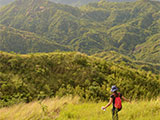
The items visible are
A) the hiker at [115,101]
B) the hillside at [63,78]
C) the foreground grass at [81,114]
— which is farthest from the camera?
the hillside at [63,78]

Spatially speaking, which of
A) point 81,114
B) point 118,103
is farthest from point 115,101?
point 81,114

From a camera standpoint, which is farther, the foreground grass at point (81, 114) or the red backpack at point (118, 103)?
the foreground grass at point (81, 114)

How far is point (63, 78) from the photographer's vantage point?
16.7m

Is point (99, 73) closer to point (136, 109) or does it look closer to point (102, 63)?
point (102, 63)

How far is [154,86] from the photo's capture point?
17781 mm

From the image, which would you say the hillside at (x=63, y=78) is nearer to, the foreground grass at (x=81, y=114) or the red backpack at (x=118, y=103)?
the foreground grass at (x=81, y=114)

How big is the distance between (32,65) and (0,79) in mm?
3880

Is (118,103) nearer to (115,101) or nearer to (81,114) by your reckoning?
(115,101)

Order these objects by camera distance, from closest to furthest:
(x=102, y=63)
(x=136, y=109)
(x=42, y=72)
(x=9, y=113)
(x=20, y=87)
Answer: (x=136, y=109)
(x=9, y=113)
(x=20, y=87)
(x=42, y=72)
(x=102, y=63)

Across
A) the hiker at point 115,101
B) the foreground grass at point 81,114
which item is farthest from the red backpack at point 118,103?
the foreground grass at point 81,114

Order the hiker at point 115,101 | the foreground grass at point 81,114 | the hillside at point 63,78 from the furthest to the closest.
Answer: the hillside at point 63,78
the foreground grass at point 81,114
the hiker at point 115,101

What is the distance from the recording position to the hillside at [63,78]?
1347 cm

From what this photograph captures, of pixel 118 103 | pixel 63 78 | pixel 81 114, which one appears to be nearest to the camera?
pixel 118 103

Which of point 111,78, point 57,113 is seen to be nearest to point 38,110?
point 57,113
